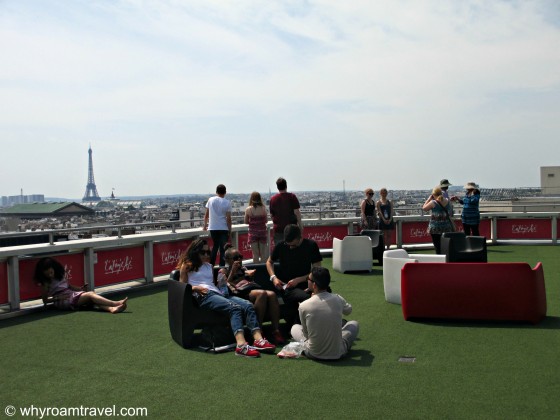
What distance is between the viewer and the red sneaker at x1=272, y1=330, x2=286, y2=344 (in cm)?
720

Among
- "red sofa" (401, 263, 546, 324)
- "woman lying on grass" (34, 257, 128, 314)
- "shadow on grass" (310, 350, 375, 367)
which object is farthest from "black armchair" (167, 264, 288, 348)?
"red sofa" (401, 263, 546, 324)

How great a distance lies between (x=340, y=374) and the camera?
594 cm

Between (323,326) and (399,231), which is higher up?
(399,231)

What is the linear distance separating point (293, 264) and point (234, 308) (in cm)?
120

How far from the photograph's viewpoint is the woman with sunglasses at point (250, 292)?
7.53m

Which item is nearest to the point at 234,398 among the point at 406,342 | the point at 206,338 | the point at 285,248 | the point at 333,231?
the point at 206,338

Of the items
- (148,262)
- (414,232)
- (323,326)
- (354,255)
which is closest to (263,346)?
(323,326)

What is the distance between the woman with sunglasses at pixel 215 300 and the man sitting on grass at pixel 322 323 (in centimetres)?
56

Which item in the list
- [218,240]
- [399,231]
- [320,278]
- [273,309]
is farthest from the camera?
[399,231]

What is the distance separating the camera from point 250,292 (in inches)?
305

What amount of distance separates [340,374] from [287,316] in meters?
2.09

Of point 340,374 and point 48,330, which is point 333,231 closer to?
point 48,330

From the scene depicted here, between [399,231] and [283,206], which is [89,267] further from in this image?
[399,231]

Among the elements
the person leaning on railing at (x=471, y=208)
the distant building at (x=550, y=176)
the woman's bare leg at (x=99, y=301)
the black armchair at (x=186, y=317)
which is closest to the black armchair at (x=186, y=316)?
the black armchair at (x=186, y=317)
